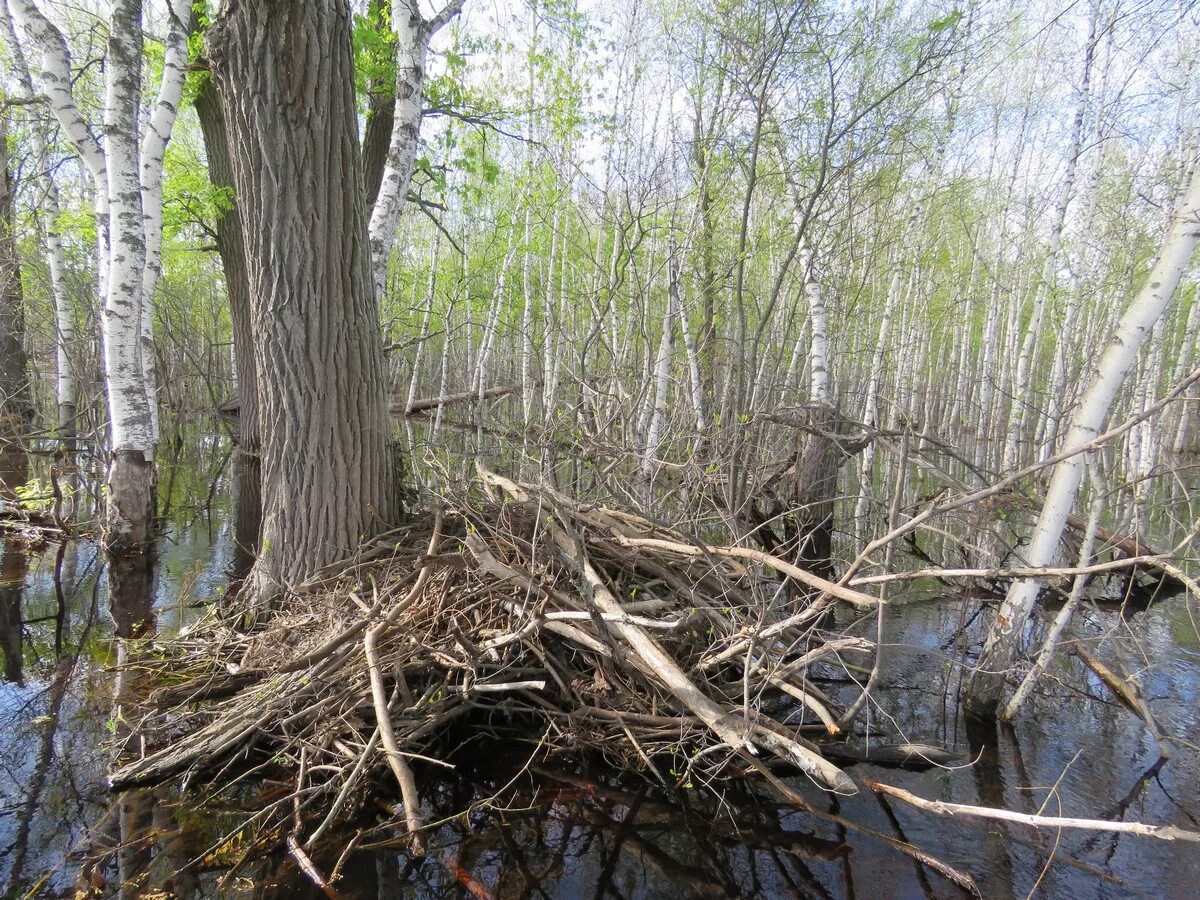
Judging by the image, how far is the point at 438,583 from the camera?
349 centimetres

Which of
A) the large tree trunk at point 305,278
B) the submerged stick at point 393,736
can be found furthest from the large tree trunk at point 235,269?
the submerged stick at point 393,736

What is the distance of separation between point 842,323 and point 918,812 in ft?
29.7

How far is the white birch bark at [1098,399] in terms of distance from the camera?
3230mm

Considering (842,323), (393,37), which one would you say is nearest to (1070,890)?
(393,37)

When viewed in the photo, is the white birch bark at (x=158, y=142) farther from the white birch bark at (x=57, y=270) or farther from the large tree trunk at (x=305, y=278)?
the white birch bark at (x=57, y=270)

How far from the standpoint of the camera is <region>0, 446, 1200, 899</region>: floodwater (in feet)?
8.27

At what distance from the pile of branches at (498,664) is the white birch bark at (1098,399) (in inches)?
46.8

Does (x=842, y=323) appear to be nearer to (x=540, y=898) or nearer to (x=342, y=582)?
(x=342, y=582)

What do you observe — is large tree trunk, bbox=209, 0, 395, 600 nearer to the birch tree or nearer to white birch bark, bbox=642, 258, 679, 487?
white birch bark, bbox=642, 258, 679, 487

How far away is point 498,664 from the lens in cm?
327

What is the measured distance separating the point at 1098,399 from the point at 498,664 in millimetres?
3359

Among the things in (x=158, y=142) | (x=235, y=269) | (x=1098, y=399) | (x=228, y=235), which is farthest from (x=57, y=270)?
(x=1098, y=399)

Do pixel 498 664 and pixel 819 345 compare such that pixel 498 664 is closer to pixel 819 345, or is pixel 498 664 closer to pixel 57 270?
pixel 819 345

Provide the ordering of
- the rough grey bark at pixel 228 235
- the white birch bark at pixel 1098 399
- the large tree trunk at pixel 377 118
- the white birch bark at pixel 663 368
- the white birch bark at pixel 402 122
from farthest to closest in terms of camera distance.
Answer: the rough grey bark at pixel 228 235 → the large tree trunk at pixel 377 118 → the white birch bark at pixel 663 368 → the white birch bark at pixel 402 122 → the white birch bark at pixel 1098 399
